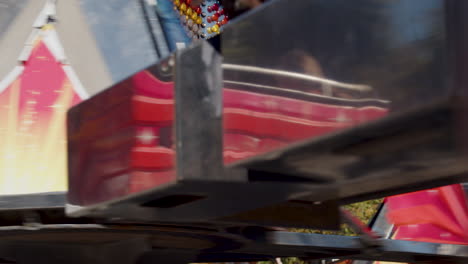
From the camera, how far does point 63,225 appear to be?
4.86 metres

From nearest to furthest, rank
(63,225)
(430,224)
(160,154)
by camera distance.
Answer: (160,154)
(63,225)
(430,224)

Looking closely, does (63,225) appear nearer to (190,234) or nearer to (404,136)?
(190,234)

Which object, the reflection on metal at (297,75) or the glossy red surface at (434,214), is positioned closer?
the reflection on metal at (297,75)

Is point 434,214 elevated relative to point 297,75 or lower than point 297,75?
elevated

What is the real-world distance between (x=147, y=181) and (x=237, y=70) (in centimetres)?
72

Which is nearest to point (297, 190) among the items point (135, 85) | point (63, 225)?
point (135, 85)

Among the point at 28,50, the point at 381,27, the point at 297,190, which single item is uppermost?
the point at 28,50

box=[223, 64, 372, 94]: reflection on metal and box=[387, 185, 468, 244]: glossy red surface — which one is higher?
box=[387, 185, 468, 244]: glossy red surface

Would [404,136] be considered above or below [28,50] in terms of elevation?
below

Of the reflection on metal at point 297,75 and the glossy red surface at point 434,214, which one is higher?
the glossy red surface at point 434,214

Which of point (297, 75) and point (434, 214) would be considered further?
point (434, 214)

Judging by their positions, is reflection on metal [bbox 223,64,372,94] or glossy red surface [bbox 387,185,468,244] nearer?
reflection on metal [bbox 223,64,372,94]

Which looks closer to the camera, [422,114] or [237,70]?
[422,114]

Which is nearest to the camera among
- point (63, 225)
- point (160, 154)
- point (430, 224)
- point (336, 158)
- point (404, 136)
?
point (404, 136)
